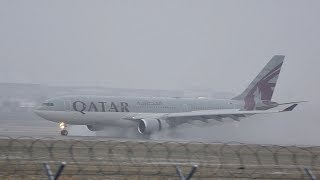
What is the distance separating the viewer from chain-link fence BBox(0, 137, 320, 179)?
26.0 m

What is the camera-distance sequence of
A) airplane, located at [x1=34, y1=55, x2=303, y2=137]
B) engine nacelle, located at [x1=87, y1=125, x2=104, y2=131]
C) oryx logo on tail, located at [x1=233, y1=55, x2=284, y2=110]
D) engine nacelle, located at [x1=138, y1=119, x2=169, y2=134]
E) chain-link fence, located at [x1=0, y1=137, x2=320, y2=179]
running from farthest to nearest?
oryx logo on tail, located at [x1=233, y1=55, x2=284, y2=110]
engine nacelle, located at [x1=87, y1=125, x2=104, y2=131]
engine nacelle, located at [x1=138, y1=119, x2=169, y2=134]
airplane, located at [x1=34, y1=55, x2=303, y2=137]
chain-link fence, located at [x1=0, y1=137, x2=320, y2=179]

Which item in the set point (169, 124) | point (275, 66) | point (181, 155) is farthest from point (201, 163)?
point (275, 66)

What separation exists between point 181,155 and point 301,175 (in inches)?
358

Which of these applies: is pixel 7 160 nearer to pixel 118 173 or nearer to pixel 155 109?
pixel 118 173

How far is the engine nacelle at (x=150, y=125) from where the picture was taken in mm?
56438

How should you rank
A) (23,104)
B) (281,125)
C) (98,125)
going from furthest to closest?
1. (23,104)
2. (281,125)
3. (98,125)

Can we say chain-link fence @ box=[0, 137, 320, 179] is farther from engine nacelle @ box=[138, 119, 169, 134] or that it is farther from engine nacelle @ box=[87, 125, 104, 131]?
engine nacelle @ box=[87, 125, 104, 131]

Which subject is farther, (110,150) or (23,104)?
(23,104)

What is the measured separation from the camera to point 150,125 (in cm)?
5669

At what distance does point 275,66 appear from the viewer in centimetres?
6812

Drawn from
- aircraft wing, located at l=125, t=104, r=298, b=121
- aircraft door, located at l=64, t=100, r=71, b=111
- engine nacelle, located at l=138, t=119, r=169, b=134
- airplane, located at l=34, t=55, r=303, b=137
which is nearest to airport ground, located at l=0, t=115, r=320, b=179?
engine nacelle, located at l=138, t=119, r=169, b=134

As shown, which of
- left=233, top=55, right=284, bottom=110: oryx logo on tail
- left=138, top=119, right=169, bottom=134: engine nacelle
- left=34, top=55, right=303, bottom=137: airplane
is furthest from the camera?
left=233, top=55, right=284, bottom=110: oryx logo on tail

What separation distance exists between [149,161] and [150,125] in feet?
82.8

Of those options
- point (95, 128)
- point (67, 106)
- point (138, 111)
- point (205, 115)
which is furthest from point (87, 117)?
point (205, 115)
